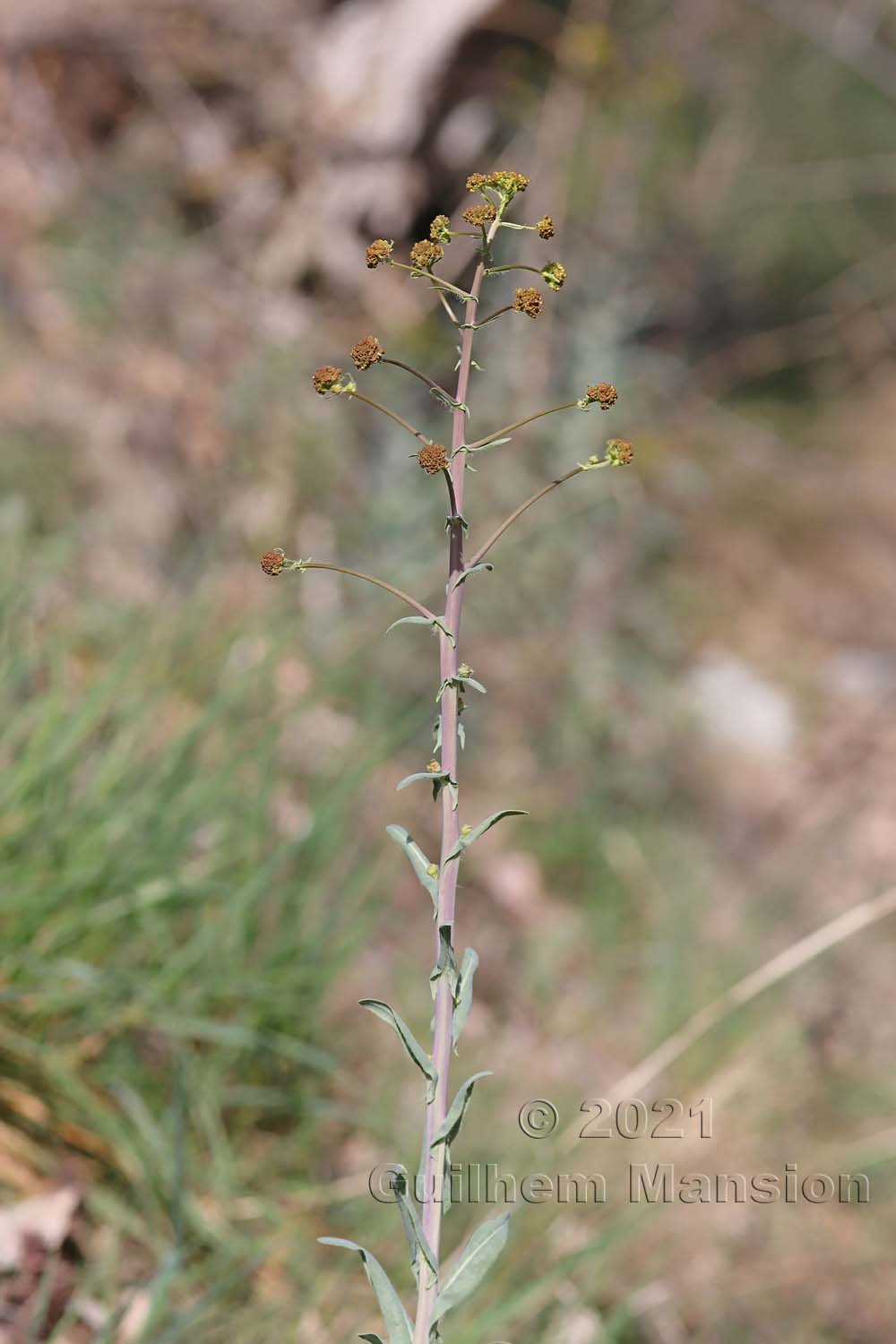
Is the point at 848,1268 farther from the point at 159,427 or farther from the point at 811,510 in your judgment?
the point at 811,510

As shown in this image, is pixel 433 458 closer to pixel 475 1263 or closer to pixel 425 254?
pixel 425 254

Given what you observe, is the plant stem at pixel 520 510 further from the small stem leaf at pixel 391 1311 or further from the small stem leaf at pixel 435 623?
the small stem leaf at pixel 391 1311

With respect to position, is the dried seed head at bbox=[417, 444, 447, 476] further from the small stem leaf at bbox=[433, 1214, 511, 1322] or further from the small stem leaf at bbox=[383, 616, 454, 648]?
the small stem leaf at bbox=[433, 1214, 511, 1322]

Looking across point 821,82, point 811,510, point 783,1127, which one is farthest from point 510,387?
point 821,82

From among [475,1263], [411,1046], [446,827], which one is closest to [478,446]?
[446,827]

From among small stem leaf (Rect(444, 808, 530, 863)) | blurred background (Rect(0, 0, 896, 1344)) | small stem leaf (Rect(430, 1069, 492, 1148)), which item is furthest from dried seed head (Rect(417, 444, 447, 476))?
blurred background (Rect(0, 0, 896, 1344))

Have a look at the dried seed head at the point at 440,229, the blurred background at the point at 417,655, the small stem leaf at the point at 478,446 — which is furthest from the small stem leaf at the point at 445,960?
the blurred background at the point at 417,655
